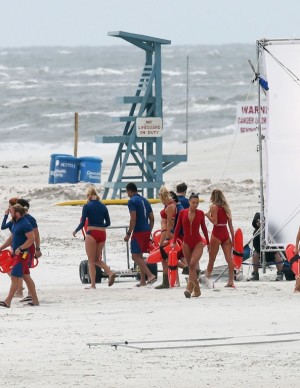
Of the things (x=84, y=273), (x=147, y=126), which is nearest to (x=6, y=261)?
(x=84, y=273)

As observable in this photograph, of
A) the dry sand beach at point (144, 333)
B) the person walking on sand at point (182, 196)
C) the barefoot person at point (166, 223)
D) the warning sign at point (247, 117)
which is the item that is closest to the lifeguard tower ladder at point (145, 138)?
the warning sign at point (247, 117)

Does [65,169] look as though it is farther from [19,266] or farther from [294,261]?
[19,266]

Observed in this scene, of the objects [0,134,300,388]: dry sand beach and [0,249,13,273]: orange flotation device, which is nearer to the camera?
[0,134,300,388]: dry sand beach

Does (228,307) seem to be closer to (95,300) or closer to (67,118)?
(95,300)

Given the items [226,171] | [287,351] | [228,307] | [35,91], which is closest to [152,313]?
[228,307]

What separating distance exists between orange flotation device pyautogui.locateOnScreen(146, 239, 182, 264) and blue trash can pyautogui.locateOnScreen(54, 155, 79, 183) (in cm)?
1264

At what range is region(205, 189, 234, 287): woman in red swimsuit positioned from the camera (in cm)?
1560

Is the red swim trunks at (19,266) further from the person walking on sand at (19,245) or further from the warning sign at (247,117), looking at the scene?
the warning sign at (247,117)

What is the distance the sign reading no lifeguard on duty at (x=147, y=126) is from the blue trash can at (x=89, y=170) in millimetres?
4165

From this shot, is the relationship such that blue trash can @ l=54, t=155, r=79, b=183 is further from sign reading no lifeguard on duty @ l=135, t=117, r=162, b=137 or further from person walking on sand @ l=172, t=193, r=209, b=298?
person walking on sand @ l=172, t=193, r=209, b=298

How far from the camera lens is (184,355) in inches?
433

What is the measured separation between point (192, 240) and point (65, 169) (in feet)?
46.9

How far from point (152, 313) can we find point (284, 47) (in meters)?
4.45

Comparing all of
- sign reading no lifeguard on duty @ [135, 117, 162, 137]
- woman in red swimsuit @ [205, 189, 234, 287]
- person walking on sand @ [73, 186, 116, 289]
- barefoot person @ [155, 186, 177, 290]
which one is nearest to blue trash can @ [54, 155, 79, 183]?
sign reading no lifeguard on duty @ [135, 117, 162, 137]
